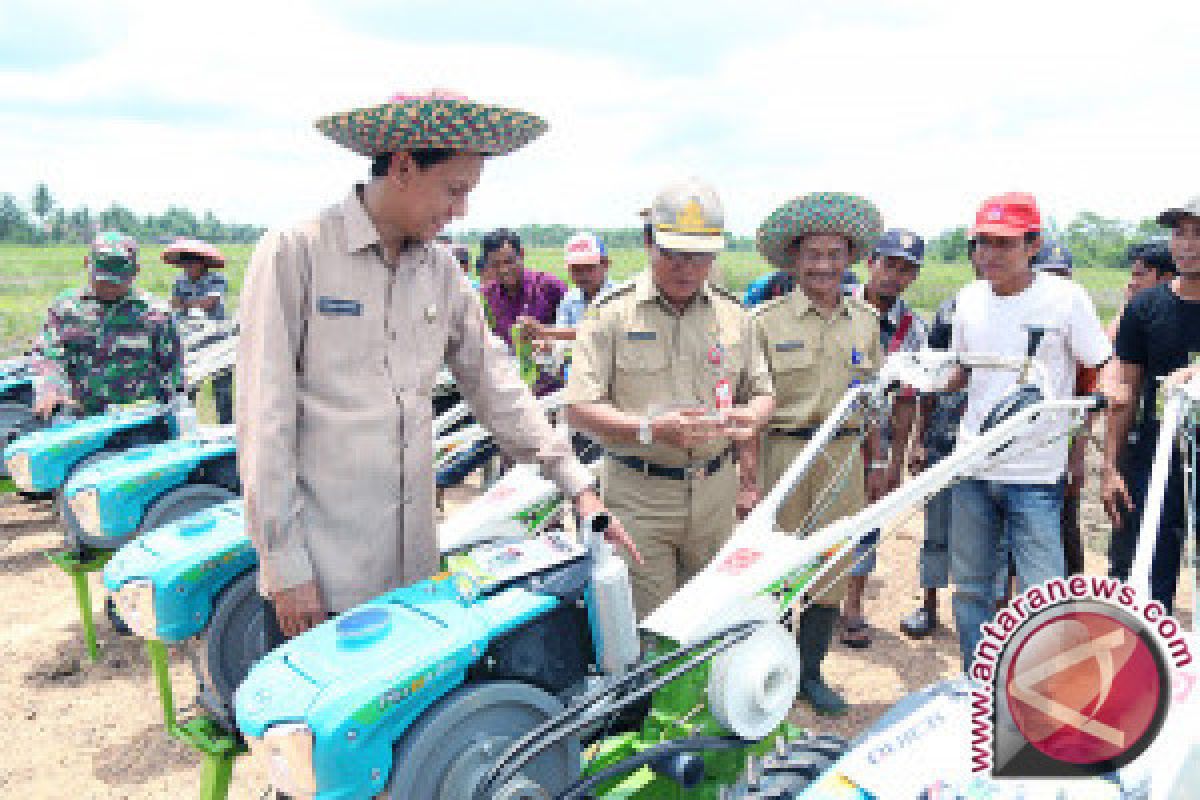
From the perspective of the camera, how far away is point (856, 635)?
4367mm

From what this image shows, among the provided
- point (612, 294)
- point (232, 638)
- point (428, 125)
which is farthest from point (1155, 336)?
point (232, 638)

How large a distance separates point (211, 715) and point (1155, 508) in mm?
2865

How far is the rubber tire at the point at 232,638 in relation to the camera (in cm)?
301

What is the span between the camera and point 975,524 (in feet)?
11.2

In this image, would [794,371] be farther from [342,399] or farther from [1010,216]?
[342,399]

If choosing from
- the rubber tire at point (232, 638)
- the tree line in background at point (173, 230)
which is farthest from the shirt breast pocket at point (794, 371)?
the tree line in background at point (173, 230)

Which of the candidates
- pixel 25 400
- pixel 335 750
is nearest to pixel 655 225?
pixel 335 750

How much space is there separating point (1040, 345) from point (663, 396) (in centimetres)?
160

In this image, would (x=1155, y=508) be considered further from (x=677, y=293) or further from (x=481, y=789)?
(x=481, y=789)

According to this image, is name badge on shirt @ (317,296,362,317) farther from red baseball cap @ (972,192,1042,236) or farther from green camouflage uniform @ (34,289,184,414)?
green camouflage uniform @ (34,289,184,414)

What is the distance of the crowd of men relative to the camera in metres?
1.98

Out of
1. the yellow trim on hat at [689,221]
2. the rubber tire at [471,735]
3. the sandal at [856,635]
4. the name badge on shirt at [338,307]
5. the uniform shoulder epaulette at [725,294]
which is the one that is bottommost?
the sandal at [856,635]

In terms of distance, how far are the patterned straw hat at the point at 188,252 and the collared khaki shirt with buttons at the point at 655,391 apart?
21.3 feet

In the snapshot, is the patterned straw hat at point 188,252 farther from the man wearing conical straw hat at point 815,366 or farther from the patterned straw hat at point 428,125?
the patterned straw hat at point 428,125
